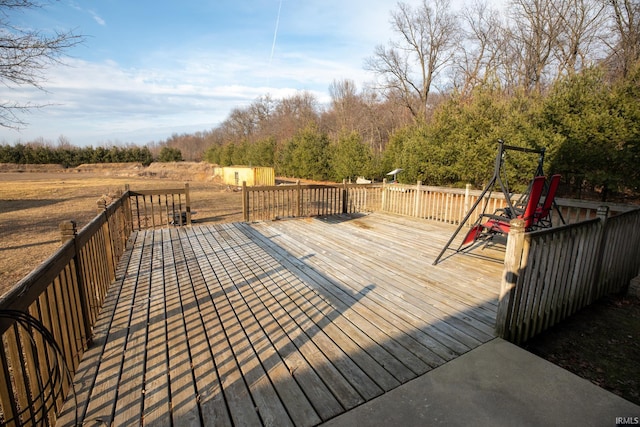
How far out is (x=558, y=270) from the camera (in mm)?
2768

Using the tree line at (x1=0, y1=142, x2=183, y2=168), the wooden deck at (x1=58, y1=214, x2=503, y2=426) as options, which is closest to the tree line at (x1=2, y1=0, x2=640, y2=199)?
the wooden deck at (x1=58, y1=214, x2=503, y2=426)

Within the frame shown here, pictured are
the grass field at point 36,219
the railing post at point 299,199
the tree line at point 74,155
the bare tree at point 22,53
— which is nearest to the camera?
the bare tree at point 22,53

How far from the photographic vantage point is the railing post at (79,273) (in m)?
2.32

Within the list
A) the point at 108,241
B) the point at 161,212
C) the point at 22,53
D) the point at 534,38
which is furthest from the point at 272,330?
the point at 534,38

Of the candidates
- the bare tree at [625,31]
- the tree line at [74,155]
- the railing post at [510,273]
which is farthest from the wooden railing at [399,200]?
the tree line at [74,155]

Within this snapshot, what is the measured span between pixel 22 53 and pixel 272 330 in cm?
665

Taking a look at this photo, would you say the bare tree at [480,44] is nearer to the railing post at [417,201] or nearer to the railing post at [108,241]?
the railing post at [417,201]

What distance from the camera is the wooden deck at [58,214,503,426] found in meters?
1.82

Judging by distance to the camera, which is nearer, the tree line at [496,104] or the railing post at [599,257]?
the railing post at [599,257]

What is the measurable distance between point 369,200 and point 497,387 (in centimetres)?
730

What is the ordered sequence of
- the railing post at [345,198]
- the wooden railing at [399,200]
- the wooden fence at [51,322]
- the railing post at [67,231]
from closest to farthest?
1. the wooden fence at [51,322]
2. the railing post at [67,231]
3. the wooden railing at [399,200]
4. the railing post at [345,198]

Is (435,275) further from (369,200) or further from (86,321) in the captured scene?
(369,200)

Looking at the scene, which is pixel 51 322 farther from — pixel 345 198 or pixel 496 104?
pixel 496 104

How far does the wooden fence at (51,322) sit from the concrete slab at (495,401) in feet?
4.81
